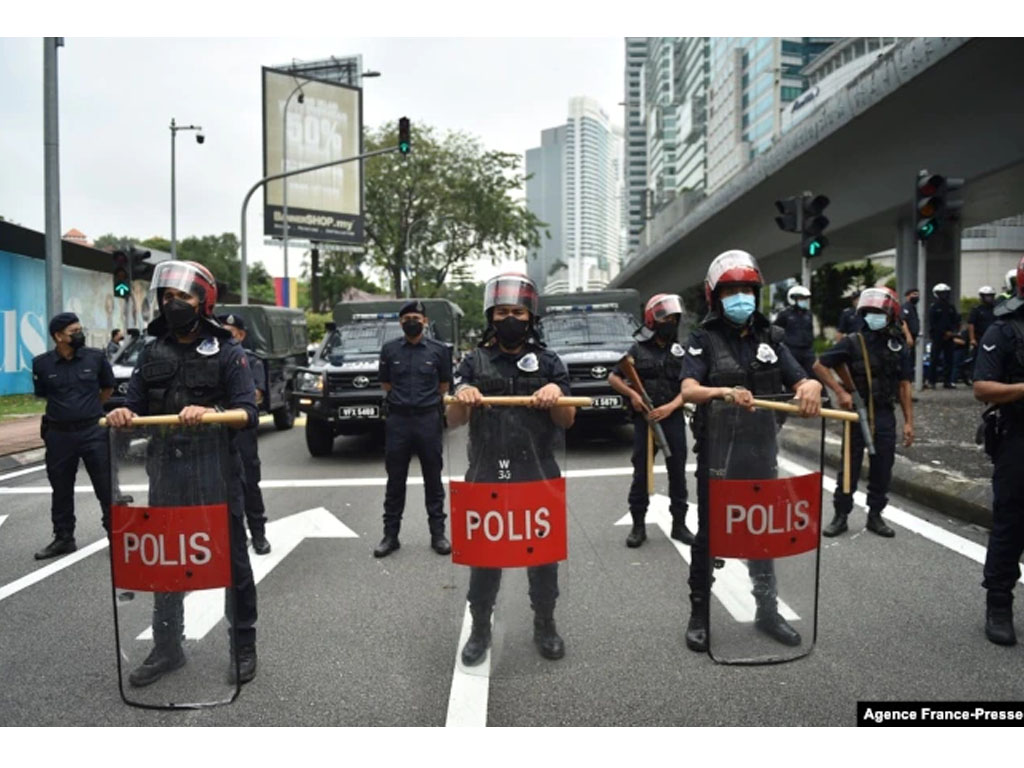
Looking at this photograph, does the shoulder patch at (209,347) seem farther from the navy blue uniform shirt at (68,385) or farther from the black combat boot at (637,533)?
the black combat boot at (637,533)

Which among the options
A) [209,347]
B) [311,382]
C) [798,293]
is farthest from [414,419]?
[798,293]

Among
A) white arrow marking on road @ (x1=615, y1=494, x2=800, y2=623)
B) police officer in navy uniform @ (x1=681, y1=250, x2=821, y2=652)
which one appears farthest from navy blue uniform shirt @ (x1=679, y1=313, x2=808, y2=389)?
white arrow marking on road @ (x1=615, y1=494, x2=800, y2=623)

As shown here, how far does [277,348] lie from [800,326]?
8902mm

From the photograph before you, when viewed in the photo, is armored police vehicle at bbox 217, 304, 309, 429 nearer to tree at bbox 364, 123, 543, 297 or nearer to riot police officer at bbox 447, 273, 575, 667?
riot police officer at bbox 447, 273, 575, 667

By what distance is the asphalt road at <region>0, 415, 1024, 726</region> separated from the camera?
361 cm

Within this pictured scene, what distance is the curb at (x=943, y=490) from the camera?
264 inches

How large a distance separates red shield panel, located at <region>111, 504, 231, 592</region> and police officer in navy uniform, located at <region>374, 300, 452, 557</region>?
2591mm

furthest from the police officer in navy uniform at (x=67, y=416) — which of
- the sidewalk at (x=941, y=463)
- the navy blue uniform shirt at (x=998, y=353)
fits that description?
the navy blue uniform shirt at (x=998, y=353)

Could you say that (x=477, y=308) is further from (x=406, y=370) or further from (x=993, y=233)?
(x=406, y=370)

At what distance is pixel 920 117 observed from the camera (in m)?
16.9

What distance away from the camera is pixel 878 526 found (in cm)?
656

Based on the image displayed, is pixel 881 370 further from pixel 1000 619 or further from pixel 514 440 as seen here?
pixel 514 440
